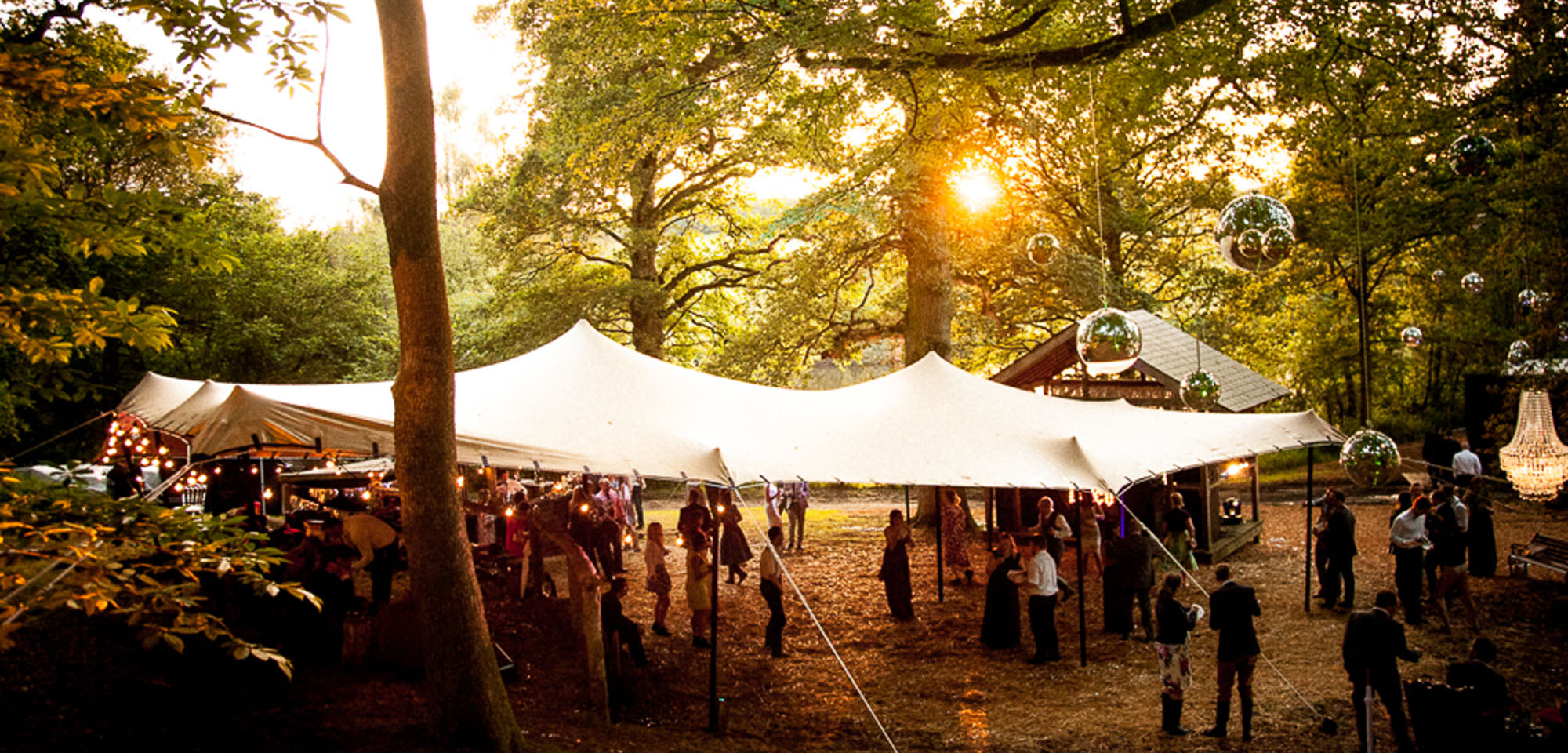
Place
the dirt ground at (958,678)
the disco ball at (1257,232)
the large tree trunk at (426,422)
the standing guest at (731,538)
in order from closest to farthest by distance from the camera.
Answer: the large tree trunk at (426,422), the disco ball at (1257,232), the dirt ground at (958,678), the standing guest at (731,538)

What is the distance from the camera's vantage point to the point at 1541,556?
11.9m

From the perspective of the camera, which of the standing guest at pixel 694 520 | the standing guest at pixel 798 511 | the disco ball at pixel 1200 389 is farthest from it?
the standing guest at pixel 798 511

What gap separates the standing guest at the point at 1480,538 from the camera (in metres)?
12.4

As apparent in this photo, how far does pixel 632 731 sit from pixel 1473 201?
1430 cm

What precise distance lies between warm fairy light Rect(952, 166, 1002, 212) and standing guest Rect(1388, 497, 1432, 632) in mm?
9676

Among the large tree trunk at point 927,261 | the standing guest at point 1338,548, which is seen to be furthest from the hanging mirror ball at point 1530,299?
the large tree trunk at point 927,261

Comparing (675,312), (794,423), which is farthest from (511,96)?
(794,423)

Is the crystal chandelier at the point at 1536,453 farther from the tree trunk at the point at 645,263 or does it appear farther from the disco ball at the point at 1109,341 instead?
the tree trunk at the point at 645,263

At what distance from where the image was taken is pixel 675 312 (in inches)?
1027

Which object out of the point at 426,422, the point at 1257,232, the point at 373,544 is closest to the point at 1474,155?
the point at 1257,232

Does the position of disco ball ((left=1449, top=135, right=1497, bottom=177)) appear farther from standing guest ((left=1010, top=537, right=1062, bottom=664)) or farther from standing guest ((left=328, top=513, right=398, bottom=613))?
standing guest ((left=328, top=513, right=398, bottom=613))

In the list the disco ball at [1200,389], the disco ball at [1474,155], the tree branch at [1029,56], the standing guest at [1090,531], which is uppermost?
the tree branch at [1029,56]

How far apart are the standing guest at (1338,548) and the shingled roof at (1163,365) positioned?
4.15 metres

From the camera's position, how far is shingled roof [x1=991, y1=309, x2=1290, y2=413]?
50.4 ft
